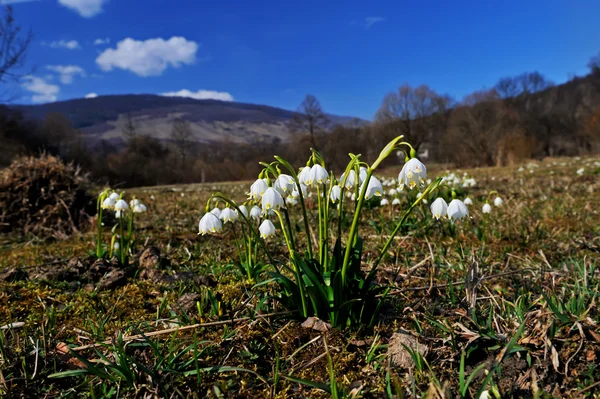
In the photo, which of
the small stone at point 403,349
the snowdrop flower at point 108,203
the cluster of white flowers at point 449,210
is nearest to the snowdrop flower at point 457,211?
the cluster of white flowers at point 449,210

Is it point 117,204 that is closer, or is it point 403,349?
point 403,349

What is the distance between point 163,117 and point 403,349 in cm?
15669

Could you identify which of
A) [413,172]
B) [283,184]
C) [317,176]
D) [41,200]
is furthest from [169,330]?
[41,200]

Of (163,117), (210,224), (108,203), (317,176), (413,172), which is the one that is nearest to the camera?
(413,172)

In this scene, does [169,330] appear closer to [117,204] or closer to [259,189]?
[259,189]

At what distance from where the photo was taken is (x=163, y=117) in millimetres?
144000

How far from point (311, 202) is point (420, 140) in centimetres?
3521

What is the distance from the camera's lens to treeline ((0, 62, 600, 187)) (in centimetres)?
2560

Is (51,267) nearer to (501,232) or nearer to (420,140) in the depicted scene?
(501,232)

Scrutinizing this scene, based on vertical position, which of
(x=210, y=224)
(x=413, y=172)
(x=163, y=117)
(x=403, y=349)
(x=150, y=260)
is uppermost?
(x=163, y=117)

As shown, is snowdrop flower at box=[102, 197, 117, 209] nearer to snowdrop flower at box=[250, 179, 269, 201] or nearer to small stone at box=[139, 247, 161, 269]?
small stone at box=[139, 247, 161, 269]

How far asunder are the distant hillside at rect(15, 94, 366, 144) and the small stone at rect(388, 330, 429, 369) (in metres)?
103

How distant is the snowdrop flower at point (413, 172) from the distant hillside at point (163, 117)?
4036 inches

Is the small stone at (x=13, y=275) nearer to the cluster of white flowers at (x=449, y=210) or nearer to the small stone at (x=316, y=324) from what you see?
the small stone at (x=316, y=324)
